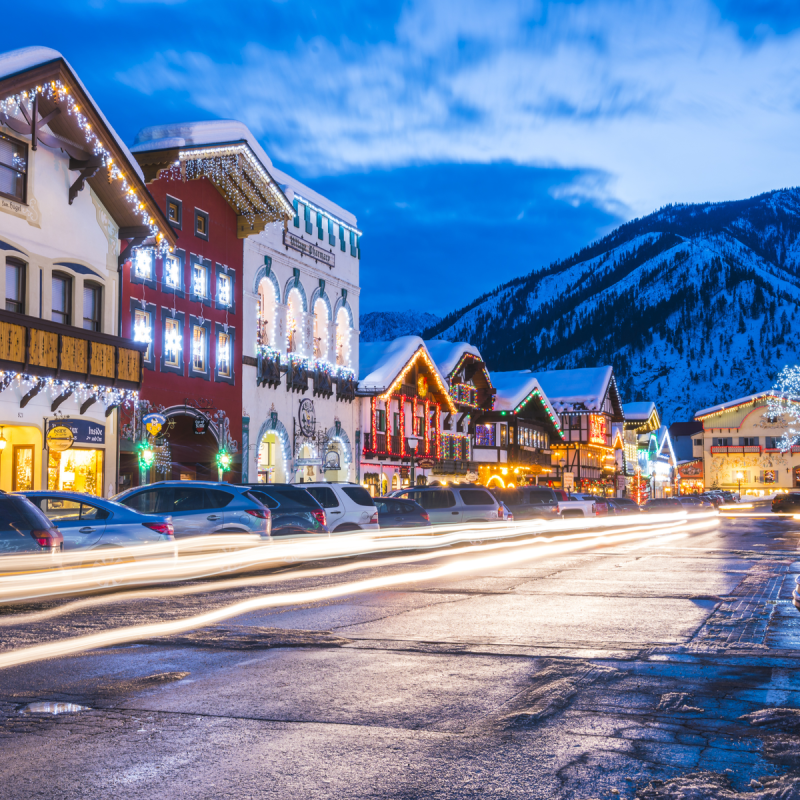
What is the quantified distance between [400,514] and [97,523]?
12.9 m

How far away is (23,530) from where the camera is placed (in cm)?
1282

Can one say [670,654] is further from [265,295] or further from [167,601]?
[265,295]

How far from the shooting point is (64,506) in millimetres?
15602

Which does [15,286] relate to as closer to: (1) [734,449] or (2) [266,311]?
(2) [266,311]

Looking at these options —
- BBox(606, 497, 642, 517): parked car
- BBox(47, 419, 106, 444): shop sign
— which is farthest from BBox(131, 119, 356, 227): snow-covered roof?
BBox(606, 497, 642, 517): parked car

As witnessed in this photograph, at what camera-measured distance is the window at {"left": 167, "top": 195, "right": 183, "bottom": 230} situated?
114 ft

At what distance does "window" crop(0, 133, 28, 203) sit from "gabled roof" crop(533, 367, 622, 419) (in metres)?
61.8

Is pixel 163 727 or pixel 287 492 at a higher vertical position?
pixel 287 492

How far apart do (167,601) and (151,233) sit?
1891 centimetres

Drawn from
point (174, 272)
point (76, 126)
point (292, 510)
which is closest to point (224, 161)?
point (174, 272)

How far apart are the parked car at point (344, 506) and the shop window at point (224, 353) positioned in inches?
568

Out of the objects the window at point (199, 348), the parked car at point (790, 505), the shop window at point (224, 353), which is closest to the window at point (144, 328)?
the window at point (199, 348)

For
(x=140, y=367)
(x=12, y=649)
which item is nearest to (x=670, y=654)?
(x=12, y=649)

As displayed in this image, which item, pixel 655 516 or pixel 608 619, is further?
pixel 655 516
